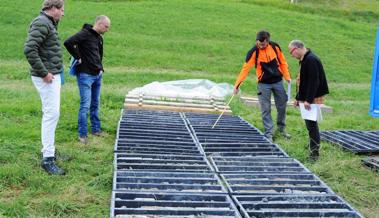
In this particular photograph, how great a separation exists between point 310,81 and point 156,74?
8.23 m

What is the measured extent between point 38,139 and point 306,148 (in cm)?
371

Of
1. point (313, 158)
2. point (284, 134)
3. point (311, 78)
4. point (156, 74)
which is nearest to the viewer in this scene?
point (311, 78)

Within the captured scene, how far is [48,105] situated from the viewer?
5242 mm

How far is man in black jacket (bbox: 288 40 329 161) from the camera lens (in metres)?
6.25

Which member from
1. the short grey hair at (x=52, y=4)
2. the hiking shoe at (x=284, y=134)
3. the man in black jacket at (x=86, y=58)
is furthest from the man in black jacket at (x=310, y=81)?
the short grey hair at (x=52, y=4)

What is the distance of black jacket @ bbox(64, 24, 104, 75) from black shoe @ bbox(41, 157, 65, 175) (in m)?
1.70

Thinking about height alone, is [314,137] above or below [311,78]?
below

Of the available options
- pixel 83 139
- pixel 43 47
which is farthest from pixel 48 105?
pixel 83 139

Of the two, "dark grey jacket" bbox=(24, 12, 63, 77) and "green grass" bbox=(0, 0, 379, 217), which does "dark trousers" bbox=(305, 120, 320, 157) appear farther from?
"dark grey jacket" bbox=(24, 12, 63, 77)

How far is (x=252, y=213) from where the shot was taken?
4316mm

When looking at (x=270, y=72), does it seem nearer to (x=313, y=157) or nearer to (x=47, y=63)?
(x=313, y=157)

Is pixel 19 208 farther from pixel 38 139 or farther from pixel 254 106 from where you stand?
pixel 254 106

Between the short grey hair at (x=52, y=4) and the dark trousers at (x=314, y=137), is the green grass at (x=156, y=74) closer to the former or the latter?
the dark trousers at (x=314, y=137)

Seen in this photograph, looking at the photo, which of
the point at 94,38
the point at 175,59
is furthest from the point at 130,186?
the point at 175,59
